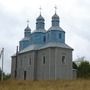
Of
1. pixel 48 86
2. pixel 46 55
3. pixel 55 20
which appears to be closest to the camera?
pixel 48 86

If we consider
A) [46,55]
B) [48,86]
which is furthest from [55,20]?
[48,86]

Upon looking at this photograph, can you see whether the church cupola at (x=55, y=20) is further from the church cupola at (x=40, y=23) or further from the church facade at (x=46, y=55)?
the church cupola at (x=40, y=23)

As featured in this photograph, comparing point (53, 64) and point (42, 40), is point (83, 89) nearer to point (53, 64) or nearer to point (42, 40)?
point (53, 64)

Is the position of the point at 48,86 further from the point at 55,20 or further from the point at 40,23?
the point at 40,23

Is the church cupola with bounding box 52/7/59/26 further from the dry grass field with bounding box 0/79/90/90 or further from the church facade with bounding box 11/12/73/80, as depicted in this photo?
the dry grass field with bounding box 0/79/90/90

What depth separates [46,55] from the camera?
2111 inches

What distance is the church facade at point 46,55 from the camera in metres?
52.3

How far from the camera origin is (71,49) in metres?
53.5

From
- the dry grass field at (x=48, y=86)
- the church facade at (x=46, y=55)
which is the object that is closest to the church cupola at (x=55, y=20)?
the church facade at (x=46, y=55)

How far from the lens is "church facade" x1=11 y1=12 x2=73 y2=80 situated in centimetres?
5234

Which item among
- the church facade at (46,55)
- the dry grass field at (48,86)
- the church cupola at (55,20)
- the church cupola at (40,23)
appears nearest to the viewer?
the dry grass field at (48,86)

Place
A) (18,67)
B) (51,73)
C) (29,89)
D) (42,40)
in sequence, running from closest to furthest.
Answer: (29,89) → (51,73) → (42,40) → (18,67)

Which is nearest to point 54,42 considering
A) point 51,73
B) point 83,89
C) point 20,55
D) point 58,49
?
point 58,49

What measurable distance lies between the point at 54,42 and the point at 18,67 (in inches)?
453
